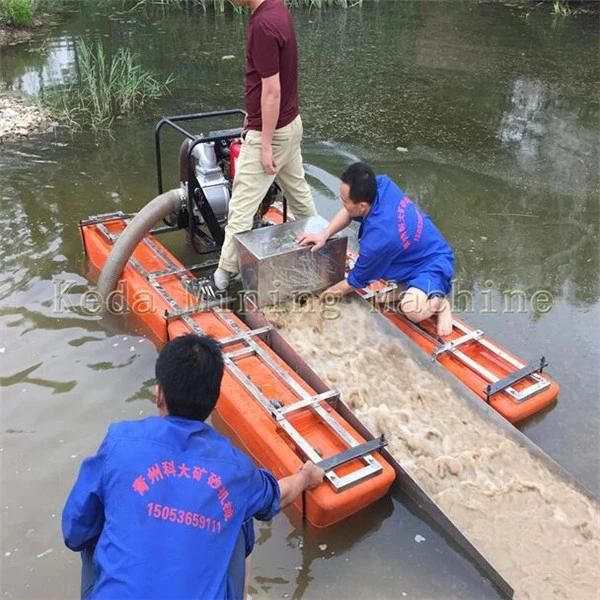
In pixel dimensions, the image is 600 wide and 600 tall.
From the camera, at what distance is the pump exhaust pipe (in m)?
4.39

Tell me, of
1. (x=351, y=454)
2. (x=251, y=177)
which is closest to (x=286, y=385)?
(x=351, y=454)

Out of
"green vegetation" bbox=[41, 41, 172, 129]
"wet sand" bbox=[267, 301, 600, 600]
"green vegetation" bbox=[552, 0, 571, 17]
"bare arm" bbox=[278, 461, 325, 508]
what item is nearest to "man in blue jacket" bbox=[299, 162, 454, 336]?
"wet sand" bbox=[267, 301, 600, 600]

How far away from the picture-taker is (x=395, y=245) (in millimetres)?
3904

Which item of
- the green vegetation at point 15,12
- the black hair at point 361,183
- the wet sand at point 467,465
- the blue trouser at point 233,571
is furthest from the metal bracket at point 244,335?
the green vegetation at point 15,12

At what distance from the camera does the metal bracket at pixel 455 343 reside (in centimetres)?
372

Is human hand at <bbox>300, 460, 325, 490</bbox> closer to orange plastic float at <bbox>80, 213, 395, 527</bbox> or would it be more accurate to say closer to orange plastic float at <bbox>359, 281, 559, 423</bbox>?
orange plastic float at <bbox>80, 213, 395, 527</bbox>

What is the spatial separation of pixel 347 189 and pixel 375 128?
4.34 metres

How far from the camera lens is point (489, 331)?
14.8ft

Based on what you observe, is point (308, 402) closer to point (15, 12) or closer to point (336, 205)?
point (336, 205)

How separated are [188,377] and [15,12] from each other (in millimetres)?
11744

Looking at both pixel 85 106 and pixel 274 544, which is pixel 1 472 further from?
pixel 85 106

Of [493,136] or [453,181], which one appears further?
[493,136]

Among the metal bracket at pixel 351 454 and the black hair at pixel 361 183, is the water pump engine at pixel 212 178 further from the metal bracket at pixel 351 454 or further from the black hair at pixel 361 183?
the metal bracket at pixel 351 454

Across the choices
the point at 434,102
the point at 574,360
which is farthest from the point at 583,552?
the point at 434,102
